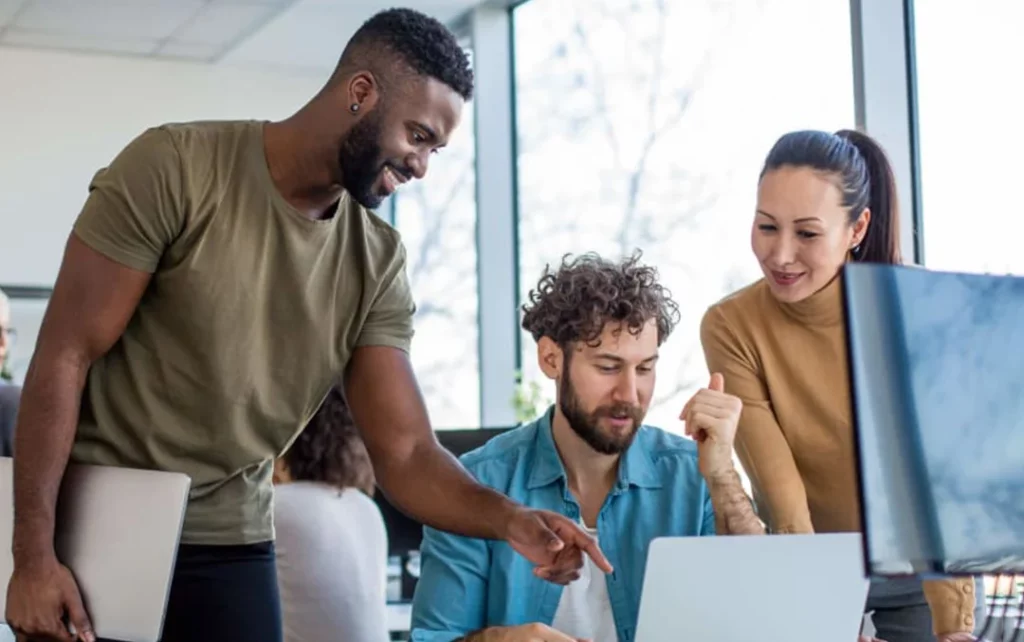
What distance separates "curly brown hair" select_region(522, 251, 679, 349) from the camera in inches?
95.3

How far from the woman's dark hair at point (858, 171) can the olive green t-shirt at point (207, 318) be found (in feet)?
2.49

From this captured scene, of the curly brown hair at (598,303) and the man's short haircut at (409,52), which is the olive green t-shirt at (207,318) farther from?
the curly brown hair at (598,303)

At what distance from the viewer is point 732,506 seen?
7.25 feet

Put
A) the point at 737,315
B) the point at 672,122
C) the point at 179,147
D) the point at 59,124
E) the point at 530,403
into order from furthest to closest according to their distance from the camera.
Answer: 1. the point at 59,124
2. the point at 530,403
3. the point at 672,122
4. the point at 737,315
5. the point at 179,147

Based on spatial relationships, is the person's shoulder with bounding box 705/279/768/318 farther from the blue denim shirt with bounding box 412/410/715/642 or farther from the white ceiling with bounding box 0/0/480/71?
the white ceiling with bounding box 0/0/480/71

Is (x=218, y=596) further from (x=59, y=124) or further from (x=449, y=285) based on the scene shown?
(x=59, y=124)

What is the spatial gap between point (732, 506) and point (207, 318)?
0.84m

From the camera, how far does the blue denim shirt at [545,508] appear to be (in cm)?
217

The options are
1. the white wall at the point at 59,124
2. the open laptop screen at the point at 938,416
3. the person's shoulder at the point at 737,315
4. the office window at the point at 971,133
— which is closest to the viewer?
the open laptop screen at the point at 938,416

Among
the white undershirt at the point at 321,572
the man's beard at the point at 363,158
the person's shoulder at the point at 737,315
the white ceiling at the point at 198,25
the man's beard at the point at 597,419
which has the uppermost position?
the white ceiling at the point at 198,25

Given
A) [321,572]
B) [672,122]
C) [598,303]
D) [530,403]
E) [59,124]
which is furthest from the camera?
[59,124]

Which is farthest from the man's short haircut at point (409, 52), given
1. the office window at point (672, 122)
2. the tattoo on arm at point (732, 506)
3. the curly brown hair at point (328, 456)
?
the office window at point (672, 122)

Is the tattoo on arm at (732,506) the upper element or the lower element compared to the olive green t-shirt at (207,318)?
lower

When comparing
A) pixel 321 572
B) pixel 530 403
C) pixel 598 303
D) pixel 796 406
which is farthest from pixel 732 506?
pixel 530 403
